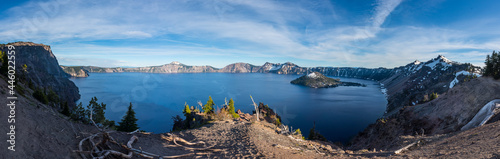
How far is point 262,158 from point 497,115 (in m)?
25.0

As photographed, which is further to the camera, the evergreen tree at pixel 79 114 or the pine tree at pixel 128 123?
the pine tree at pixel 128 123

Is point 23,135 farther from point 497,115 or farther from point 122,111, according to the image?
point 122,111

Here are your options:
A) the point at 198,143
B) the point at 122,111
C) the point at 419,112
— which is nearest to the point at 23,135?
the point at 198,143

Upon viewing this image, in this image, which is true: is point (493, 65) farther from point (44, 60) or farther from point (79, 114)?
point (44, 60)

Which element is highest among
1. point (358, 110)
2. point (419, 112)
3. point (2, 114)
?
point (2, 114)

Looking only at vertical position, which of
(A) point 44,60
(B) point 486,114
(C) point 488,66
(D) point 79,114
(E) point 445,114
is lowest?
(D) point 79,114

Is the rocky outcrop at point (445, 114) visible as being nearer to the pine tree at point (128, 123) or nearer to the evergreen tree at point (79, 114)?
the pine tree at point (128, 123)

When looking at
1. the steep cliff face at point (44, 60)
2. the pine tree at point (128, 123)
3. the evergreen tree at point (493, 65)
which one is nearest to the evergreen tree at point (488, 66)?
the evergreen tree at point (493, 65)

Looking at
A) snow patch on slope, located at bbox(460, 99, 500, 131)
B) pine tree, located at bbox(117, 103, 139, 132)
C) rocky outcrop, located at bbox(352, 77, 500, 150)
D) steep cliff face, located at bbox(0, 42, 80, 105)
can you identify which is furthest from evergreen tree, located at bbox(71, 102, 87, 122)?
steep cliff face, located at bbox(0, 42, 80, 105)

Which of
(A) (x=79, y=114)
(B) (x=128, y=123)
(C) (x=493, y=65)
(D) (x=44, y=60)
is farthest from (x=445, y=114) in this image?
(D) (x=44, y=60)

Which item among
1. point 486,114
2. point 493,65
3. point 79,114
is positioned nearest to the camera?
point 486,114

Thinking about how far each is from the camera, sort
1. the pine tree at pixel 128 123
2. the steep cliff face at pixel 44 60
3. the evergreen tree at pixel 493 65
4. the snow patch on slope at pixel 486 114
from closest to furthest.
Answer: the snow patch on slope at pixel 486 114 → the evergreen tree at pixel 493 65 → the pine tree at pixel 128 123 → the steep cliff face at pixel 44 60

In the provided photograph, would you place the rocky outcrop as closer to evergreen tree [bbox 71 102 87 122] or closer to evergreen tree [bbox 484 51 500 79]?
evergreen tree [bbox 484 51 500 79]

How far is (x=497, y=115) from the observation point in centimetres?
1839
